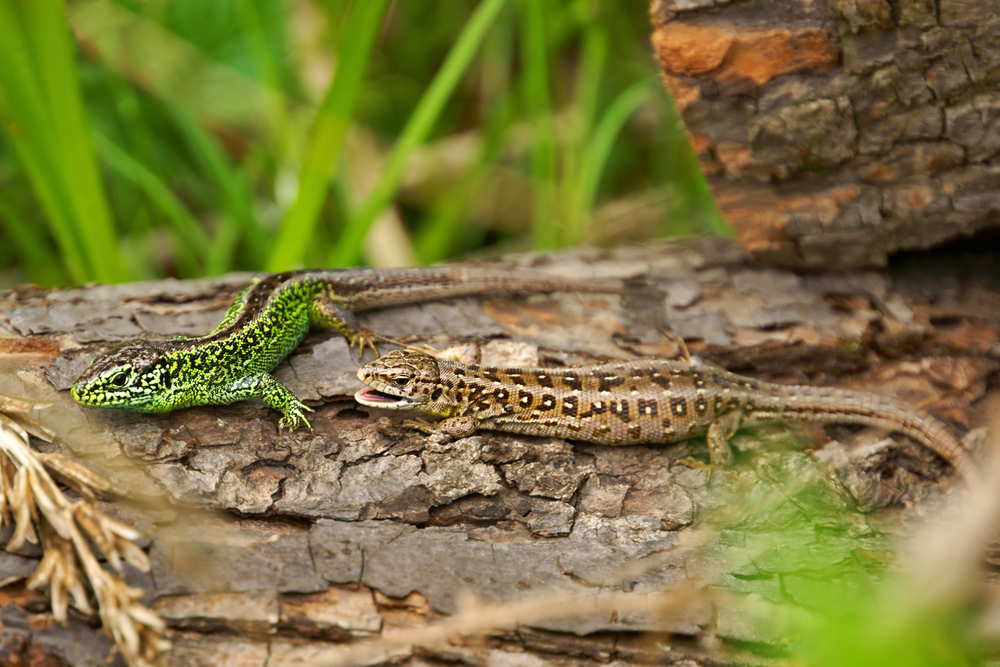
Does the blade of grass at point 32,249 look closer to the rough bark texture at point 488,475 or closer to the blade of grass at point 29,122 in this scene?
the blade of grass at point 29,122

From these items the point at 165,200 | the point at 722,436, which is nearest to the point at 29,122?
the point at 165,200

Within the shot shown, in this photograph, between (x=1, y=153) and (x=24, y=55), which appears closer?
(x=24, y=55)

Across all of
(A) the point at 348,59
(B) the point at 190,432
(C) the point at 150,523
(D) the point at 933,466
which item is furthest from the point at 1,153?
(D) the point at 933,466

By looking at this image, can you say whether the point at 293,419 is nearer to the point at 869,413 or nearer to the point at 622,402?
the point at 622,402

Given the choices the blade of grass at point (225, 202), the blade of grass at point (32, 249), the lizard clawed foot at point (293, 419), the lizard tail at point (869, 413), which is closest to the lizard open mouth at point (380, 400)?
the lizard clawed foot at point (293, 419)

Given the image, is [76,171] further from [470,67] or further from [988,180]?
[988,180]
